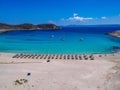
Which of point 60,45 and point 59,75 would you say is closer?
point 59,75

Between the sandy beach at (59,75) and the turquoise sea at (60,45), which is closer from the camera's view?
the sandy beach at (59,75)

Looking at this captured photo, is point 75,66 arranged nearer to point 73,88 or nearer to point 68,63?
point 68,63

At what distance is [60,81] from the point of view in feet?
83.8

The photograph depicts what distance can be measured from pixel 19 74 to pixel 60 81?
6035 millimetres

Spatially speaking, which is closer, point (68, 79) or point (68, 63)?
point (68, 79)

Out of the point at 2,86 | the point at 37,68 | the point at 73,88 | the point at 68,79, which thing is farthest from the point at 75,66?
the point at 2,86

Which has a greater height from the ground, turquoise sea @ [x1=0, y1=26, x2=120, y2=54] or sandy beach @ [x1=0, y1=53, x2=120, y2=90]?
sandy beach @ [x1=0, y1=53, x2=120, y2=90]

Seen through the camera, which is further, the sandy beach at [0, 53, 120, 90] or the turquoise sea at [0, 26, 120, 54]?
the turquoise sea at [0, 26, 120, 54]

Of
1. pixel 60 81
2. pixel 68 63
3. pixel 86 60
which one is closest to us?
pixel 60 81

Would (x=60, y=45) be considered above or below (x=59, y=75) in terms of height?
below

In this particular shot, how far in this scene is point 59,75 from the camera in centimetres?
2847

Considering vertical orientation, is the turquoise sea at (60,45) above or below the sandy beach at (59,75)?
below

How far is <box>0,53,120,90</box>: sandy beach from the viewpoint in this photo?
23659mm

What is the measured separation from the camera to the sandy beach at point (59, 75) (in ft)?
77.6
